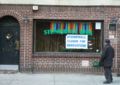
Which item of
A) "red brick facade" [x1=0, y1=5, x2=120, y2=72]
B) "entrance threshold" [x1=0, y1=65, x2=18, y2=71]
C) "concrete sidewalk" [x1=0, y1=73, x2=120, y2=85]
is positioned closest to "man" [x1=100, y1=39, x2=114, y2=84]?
"concrete sidewalk" [x1=0, y1=73, x2=120, y2=85]

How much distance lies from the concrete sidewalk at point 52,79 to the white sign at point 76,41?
138cm

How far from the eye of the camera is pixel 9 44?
19000 millimetres

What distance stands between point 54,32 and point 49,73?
195 centimetres

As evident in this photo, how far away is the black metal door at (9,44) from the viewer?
18.9 m

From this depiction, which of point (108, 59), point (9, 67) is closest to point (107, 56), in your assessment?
point (108, 59)

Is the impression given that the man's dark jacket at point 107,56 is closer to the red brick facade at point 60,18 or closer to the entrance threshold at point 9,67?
the red brick facade at point 60,18

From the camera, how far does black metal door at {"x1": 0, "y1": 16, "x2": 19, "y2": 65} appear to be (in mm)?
18906

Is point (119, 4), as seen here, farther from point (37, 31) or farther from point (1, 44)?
point (1, 44)

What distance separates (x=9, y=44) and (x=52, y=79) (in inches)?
125

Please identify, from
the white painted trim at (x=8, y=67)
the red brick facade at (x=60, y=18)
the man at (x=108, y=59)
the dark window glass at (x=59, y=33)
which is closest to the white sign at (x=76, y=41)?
the dark window glass at (x=59, y=33)

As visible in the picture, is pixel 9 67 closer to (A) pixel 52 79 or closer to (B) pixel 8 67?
(B) pixel 8 67

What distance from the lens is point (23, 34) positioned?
60.8ft

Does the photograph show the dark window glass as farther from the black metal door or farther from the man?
the man

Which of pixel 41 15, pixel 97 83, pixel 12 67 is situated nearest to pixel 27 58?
pixel 12 67
